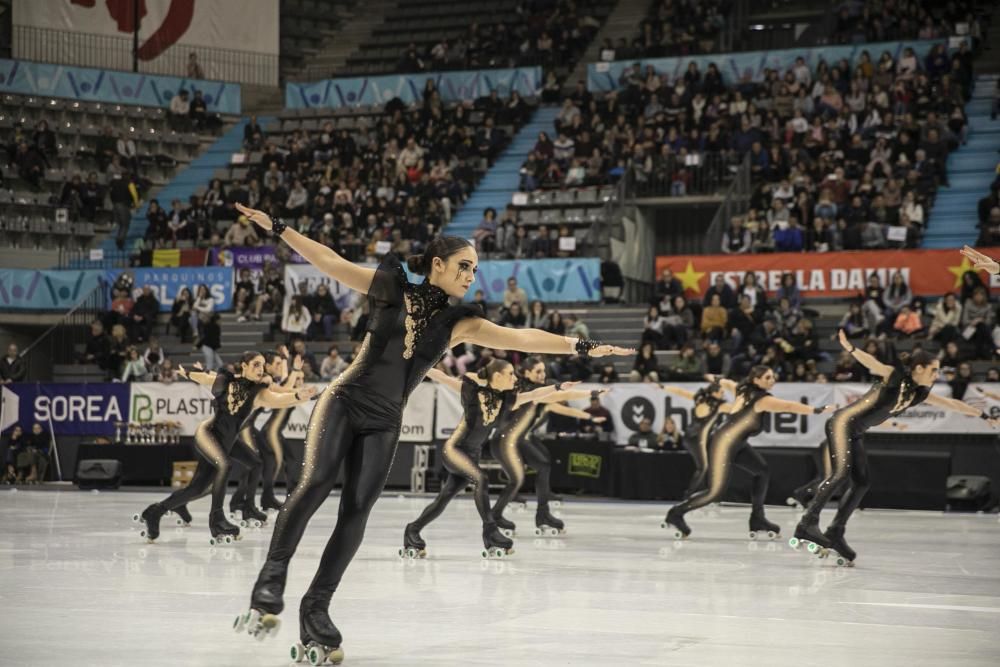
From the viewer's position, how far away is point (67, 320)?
28.2 meters

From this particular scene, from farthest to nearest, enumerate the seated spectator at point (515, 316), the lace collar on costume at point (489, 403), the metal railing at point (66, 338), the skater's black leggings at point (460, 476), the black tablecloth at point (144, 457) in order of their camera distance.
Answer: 1. the metal railing at point (66, 338)
2. the seated spectator at point (515, 316)
3. the black tablecloth at point (144, 457)
4. the lace collar on costume at point (489, 403)
5. the skater's black leggings at point (460, 476)

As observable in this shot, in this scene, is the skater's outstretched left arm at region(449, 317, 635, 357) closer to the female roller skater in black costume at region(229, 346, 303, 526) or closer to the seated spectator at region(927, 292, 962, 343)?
the female roller skater in black costume at region(229, 346, 303, 526)

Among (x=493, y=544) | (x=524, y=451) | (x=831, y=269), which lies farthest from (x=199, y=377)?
(x=831, y=269)

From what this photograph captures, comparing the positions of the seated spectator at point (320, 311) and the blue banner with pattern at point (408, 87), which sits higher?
the blue banner with pattern at point (408, 87)

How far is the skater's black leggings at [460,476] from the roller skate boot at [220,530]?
218cm

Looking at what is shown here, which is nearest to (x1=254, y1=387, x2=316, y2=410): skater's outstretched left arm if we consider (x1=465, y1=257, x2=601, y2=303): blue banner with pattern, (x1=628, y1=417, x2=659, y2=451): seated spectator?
(x1=628, y1=417, x2=659, y2=451): seated spectator

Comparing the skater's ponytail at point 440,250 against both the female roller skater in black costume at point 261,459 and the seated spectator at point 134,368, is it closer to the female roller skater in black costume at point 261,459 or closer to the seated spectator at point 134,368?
the female roller skater in black costume at point 261,459

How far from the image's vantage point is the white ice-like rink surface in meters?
6.45

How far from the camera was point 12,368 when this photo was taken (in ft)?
83.3

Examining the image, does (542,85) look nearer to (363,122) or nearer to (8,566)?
(363,122)

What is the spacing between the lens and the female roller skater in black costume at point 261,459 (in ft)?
47.7

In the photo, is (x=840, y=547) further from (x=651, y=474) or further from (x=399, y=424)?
(x=651, y=474)

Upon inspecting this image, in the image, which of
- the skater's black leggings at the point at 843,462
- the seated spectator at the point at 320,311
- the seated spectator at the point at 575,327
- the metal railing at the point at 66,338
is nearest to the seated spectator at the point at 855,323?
the seated spectator at the point at 575,327

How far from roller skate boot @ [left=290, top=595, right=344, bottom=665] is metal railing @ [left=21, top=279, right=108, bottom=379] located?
905 inches
